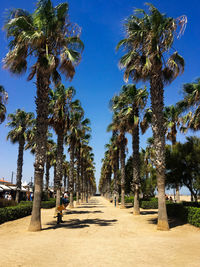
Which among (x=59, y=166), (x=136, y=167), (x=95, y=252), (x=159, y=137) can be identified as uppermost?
(x=159, y=137)

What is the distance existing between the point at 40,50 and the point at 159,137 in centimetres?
817

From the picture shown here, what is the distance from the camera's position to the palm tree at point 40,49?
11.6m

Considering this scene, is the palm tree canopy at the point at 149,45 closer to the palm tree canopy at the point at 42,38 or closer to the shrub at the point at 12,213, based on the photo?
the palm tree canopy at the point at 42,38

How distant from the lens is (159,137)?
12.7m

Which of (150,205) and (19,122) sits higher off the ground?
(19,122)

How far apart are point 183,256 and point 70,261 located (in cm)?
335

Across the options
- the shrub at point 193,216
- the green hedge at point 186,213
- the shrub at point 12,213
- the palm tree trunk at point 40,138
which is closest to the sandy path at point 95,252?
the palm tree trunk at point 40,138

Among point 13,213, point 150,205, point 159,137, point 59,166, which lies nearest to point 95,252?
point 159,137

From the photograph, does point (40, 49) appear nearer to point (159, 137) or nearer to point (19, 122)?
point (159, 137)

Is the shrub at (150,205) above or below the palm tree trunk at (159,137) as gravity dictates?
below

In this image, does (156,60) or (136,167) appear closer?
(156,60)

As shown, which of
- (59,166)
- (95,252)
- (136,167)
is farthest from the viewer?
(59,166)

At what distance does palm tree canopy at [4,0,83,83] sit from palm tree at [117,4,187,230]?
3374 mm

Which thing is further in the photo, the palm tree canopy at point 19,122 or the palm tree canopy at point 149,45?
the palm tree canopy at point 19,122
